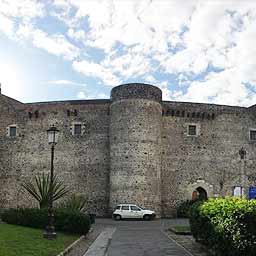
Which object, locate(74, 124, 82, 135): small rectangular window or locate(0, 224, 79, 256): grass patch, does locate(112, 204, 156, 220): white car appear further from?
locate(0, 224, 79, 256): grass patch

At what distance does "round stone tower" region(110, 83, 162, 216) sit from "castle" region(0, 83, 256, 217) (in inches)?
3.0

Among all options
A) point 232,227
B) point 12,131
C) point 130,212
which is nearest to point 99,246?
point 232,227

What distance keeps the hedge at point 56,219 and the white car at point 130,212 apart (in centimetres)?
1156

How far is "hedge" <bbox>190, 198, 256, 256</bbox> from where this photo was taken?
10.3 m

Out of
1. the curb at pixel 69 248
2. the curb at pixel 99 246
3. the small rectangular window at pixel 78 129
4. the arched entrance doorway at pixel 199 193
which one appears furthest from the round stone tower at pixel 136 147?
the curb at pixel 69 248

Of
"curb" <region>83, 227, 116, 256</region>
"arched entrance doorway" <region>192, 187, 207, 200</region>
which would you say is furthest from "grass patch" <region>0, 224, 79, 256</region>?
"arched entrance doorway" <region>192, 187, 207, 200</region>

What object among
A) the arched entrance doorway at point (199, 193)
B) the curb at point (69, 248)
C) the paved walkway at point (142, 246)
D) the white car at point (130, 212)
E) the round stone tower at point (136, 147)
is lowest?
the paved walkway at point (142, 246)

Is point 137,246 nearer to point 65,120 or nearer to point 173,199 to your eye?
point 173,199

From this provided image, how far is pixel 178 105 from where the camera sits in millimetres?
37125

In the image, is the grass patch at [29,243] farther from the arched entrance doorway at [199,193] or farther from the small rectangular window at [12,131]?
the small rectangular window at [12,131]

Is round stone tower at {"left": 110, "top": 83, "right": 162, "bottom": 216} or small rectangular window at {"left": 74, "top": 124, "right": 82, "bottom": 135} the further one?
small rectangular window at {"left": 74, "top": 124, "right": 82, "bottom": 135}

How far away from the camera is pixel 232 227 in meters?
10.9

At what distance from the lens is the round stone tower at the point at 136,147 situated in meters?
33.3

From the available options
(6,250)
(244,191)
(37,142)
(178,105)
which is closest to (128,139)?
(178,105)
